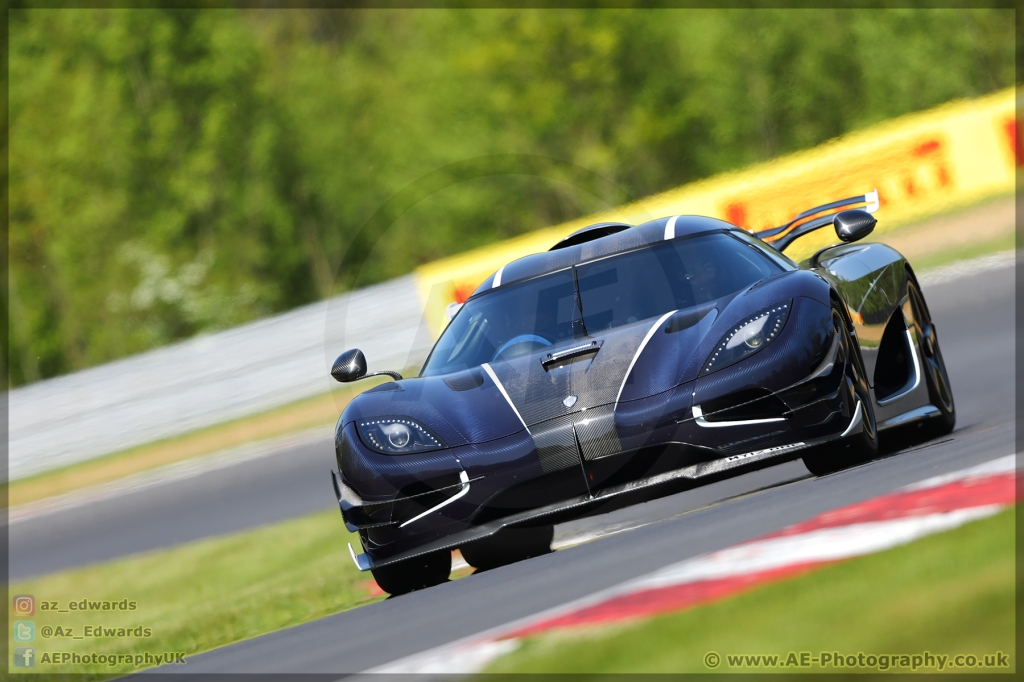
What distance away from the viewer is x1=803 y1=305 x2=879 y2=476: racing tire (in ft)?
15.0

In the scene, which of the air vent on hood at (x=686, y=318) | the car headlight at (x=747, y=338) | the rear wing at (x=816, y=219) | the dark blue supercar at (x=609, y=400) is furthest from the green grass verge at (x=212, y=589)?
the rear wing at (x=816, y=219)

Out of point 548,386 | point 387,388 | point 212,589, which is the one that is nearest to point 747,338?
point 548,386

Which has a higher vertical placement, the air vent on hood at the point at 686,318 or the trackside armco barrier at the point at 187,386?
the air vent on hood at the point at 686,318

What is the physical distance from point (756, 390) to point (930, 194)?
10842 millimetres

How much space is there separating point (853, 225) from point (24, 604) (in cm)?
673

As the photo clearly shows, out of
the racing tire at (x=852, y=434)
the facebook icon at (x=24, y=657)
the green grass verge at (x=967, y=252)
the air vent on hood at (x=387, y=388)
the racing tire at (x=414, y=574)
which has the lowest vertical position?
the green grass verge at (x=967, y=252)

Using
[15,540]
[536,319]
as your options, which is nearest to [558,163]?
[15,540]

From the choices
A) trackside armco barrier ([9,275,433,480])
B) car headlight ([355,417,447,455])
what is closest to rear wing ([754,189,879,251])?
car headlight ([355,417,447,455])

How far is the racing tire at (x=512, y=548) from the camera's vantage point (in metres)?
5.73

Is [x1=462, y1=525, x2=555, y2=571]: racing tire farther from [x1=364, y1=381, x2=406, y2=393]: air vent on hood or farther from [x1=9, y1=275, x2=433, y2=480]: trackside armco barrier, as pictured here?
[x1=9, y1=275, x2=433, y2=480]: trackside armco barrier

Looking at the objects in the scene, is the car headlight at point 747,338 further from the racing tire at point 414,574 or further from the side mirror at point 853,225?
the racing tire at point 414,574

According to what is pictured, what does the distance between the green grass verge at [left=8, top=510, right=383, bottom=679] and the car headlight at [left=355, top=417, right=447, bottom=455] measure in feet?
4.82

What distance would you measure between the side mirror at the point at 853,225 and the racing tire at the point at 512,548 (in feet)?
6.29

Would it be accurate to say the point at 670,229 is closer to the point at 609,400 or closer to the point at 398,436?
the point at 609,400
